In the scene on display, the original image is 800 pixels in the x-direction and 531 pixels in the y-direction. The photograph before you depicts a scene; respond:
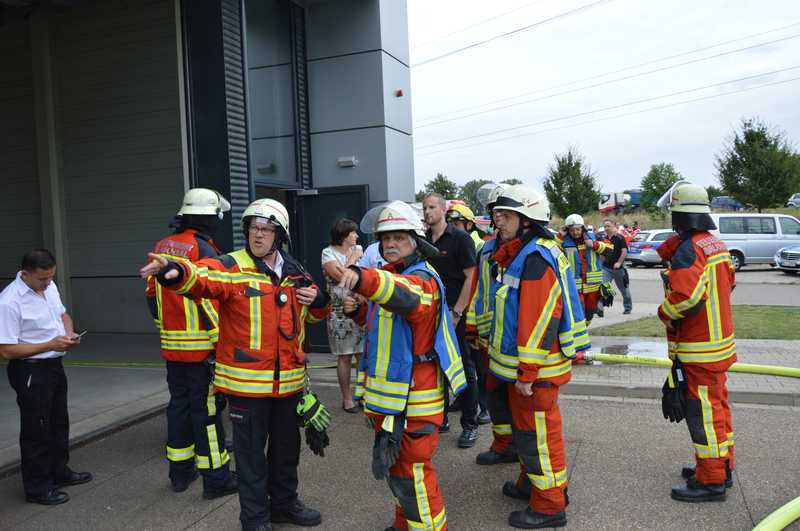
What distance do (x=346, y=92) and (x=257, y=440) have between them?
6699mm

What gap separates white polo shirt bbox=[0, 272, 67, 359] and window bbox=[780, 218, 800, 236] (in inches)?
910

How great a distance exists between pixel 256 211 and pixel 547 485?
7.72 ft

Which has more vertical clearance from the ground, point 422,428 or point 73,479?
point 422,428

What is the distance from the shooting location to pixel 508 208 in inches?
152

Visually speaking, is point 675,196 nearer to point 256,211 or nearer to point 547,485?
point 547,485

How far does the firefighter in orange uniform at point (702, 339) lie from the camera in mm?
3957

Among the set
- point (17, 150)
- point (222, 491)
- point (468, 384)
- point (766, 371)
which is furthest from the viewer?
point (17, 150)

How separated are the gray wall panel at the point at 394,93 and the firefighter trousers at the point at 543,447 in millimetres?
6206

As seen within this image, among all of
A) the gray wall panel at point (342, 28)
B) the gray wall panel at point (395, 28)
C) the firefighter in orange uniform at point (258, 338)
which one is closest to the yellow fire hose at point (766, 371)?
the firefighter in orange uniform at point (258, 338)

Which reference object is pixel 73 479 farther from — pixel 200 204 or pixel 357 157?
pixel 357 157

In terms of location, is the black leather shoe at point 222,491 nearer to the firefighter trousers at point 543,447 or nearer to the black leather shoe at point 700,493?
the firefighter trousers at point 543,447

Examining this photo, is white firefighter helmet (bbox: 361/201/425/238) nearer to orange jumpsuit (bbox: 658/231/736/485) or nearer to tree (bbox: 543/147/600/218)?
orange jumpsuit (bbox: 658/231/736/485)

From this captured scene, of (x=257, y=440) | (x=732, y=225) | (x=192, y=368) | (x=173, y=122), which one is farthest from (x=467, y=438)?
(x=732, y=225)

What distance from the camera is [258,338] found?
353cm
